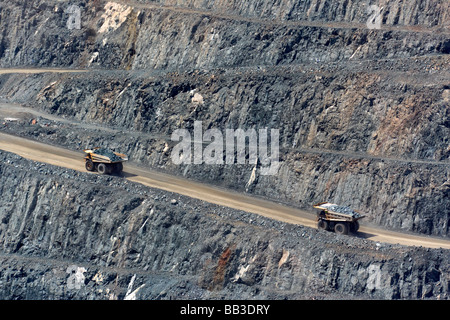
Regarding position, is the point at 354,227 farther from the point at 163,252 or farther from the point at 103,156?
the point at 103,156

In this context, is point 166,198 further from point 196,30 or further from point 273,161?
point 196,30

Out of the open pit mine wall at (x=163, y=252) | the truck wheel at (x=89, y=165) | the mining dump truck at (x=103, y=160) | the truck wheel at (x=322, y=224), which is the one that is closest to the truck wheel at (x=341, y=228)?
the truck wheel at (x=322, y=224)

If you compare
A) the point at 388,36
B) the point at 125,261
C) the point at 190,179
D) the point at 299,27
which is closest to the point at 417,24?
the point at 388,36

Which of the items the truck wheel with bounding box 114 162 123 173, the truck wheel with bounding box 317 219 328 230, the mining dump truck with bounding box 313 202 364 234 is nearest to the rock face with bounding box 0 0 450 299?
the mining dump truck with bounding box 313 202 364 234

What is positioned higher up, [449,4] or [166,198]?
[449,4]

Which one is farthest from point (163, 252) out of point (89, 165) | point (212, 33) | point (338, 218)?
point (212, 33)

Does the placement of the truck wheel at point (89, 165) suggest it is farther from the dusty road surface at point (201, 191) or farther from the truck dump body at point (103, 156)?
the dusty road surface at point (201, 191)
